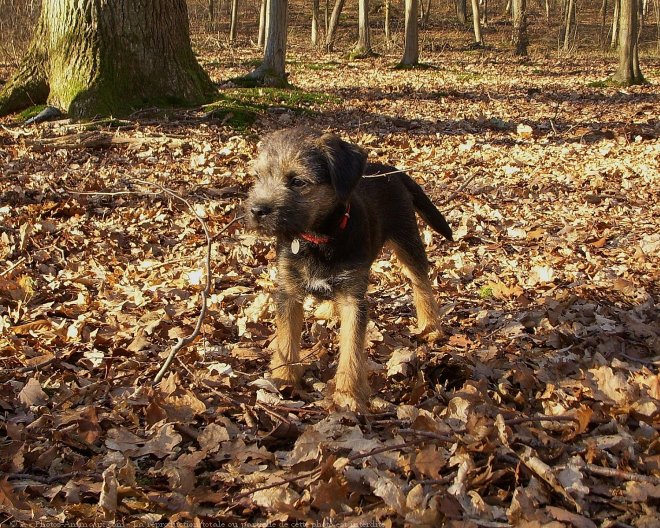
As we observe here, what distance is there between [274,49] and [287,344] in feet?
51.8

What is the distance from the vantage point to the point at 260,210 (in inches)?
165

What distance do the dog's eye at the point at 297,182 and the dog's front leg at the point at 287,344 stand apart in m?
0.77

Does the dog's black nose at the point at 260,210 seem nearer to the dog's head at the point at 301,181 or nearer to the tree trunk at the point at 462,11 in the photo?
the dog's head at the point at 301,181

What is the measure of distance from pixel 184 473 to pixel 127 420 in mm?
810

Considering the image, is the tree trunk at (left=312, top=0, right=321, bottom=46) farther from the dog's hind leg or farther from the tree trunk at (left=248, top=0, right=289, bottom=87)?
the dog's hind leg

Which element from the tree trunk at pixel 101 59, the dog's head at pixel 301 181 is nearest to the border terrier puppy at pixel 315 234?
the dog's head at pixel 301 181

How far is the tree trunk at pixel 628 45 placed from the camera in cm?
2136

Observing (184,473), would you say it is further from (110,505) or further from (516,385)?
(516,385)

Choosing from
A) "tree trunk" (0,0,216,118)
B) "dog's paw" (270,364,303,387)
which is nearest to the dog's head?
"dog's paw" (270,364,303,387)

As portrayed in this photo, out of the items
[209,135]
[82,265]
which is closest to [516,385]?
[82,265]

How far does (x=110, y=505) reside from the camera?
2.94m

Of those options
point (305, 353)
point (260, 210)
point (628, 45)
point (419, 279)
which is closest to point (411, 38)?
point (628, 45)

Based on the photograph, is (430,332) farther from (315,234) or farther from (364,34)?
(364,34)

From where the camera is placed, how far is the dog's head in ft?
13.9
